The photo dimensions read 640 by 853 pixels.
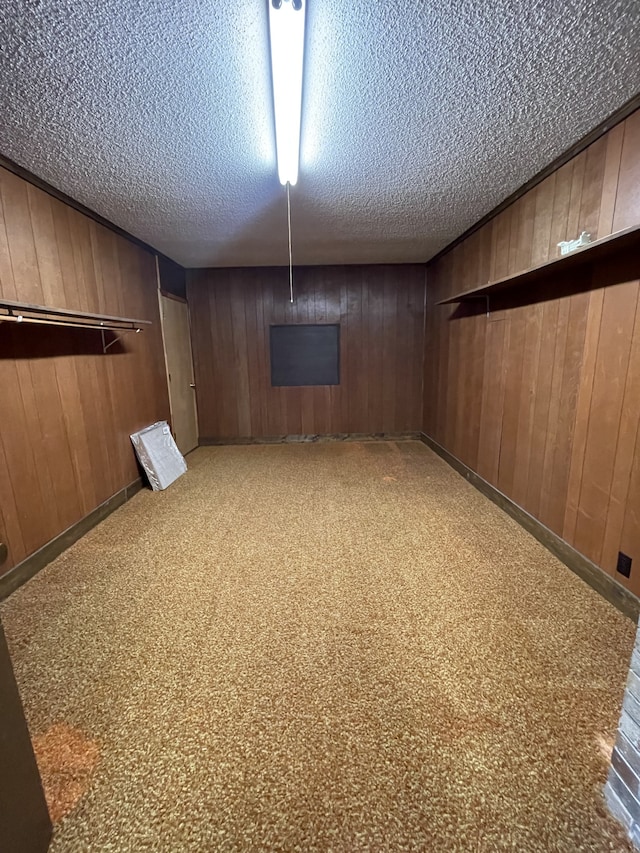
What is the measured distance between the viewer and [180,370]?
4547 millimetres

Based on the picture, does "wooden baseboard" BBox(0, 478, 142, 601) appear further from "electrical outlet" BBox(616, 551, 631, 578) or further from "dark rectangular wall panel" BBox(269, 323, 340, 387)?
"electrical outlet" BBox(616, 551, 631, 578)

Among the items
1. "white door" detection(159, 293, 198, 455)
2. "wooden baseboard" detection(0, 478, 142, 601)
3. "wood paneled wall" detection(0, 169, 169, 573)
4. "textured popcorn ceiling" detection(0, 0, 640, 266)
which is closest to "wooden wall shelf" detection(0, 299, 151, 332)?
"wood paneled wall" detection(0, 169, 169, 573)

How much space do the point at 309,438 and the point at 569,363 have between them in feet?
11.6

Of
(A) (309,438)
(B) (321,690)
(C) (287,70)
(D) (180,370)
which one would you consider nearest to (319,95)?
(C) (287,70)

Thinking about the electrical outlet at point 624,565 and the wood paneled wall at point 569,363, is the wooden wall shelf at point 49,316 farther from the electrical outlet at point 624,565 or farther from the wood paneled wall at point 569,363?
the electrical outlet at point 624,565

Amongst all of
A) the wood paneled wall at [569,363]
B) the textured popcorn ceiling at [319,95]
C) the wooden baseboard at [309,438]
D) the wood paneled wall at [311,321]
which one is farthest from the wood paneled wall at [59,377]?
the wood paneled wall at [569,363]

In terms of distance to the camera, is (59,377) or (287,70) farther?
(59,377)

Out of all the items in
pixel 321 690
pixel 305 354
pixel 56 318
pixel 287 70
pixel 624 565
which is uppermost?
pixel 287 70

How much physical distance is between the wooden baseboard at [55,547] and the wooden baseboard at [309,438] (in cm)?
195

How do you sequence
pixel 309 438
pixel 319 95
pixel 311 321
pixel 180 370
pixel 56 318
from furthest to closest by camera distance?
1. pixel 309 438
2. pixel 311 321
3. pixel 180 370
4. pixel 56 318
5. pixel 319 95

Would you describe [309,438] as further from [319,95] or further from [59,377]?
[319,95]

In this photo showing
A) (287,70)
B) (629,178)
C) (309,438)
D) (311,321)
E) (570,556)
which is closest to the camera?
(287,70)

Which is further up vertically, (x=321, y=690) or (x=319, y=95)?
(x=319, y=95)

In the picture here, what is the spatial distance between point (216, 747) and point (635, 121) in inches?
124
